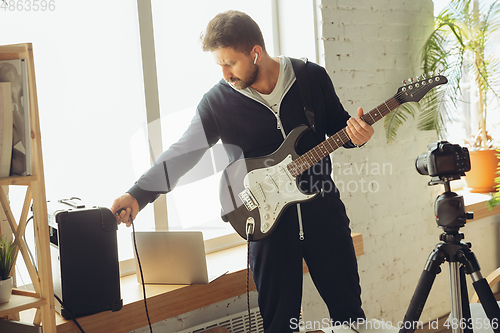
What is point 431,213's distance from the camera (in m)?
2.70

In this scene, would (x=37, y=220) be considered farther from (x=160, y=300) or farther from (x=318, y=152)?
(x=318, y=152)

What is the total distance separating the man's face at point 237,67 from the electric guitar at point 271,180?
0.26 metres

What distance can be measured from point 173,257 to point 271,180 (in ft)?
1.73

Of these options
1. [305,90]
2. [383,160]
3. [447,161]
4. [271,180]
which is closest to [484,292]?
[447,161]

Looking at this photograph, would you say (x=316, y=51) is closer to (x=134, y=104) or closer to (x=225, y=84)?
(x=225, y=84)

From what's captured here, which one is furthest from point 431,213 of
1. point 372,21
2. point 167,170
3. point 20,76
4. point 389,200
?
point 20,76

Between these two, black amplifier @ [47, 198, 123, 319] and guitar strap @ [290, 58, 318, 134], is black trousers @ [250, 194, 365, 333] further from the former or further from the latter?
black amplifier @ [47, 198, 123, 319]

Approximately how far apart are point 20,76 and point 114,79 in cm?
73

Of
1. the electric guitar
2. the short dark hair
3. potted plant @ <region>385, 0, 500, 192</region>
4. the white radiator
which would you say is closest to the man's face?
the short dark hair

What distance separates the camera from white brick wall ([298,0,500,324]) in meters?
2.29

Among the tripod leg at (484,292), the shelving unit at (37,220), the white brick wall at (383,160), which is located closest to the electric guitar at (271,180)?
the tripod leg at (484,292)

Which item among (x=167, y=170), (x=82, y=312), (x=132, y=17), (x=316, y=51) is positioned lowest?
(x=82, y=312)

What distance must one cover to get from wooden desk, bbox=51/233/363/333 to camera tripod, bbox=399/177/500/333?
31.1 inches

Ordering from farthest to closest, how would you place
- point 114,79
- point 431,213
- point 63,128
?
point 431,213, point 114,79, point 63,128
